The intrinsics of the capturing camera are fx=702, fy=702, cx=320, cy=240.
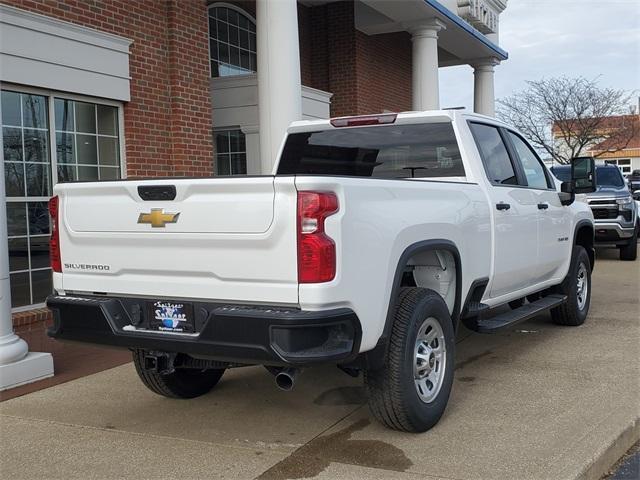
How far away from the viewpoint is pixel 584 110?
30609mm

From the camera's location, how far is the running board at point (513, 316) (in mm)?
5160

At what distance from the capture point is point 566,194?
6766mm

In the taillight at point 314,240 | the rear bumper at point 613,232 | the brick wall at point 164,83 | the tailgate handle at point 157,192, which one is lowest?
the rear bumper at point 613,232

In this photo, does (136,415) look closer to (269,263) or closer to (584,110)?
(269,263)

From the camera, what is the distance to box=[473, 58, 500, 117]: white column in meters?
17.1

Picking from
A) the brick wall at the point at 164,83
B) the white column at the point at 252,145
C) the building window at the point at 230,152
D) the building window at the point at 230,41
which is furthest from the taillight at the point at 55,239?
the building window at the point at 230,41

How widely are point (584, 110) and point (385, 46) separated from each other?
62.0 ft

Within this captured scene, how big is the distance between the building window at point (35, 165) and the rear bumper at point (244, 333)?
11.9 ft

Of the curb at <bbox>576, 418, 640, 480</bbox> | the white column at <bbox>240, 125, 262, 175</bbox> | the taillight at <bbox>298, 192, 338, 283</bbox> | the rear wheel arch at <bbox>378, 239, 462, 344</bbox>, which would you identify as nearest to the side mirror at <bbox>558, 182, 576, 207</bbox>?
the rear wheel arch at <bbox>378, 239, 462, 344</bbox>

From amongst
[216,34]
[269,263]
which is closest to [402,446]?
[269,263]

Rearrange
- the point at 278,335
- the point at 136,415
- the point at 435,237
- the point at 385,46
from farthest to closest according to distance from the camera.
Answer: the point at 385,46, the point at 136,415, the point at 435,237, the point at 278,335

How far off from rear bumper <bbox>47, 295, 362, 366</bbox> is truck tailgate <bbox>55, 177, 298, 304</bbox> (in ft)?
0.31

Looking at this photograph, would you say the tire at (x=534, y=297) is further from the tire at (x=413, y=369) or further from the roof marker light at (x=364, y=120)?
the tire at (x=413, y=369)

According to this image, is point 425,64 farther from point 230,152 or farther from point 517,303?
point 517,303
